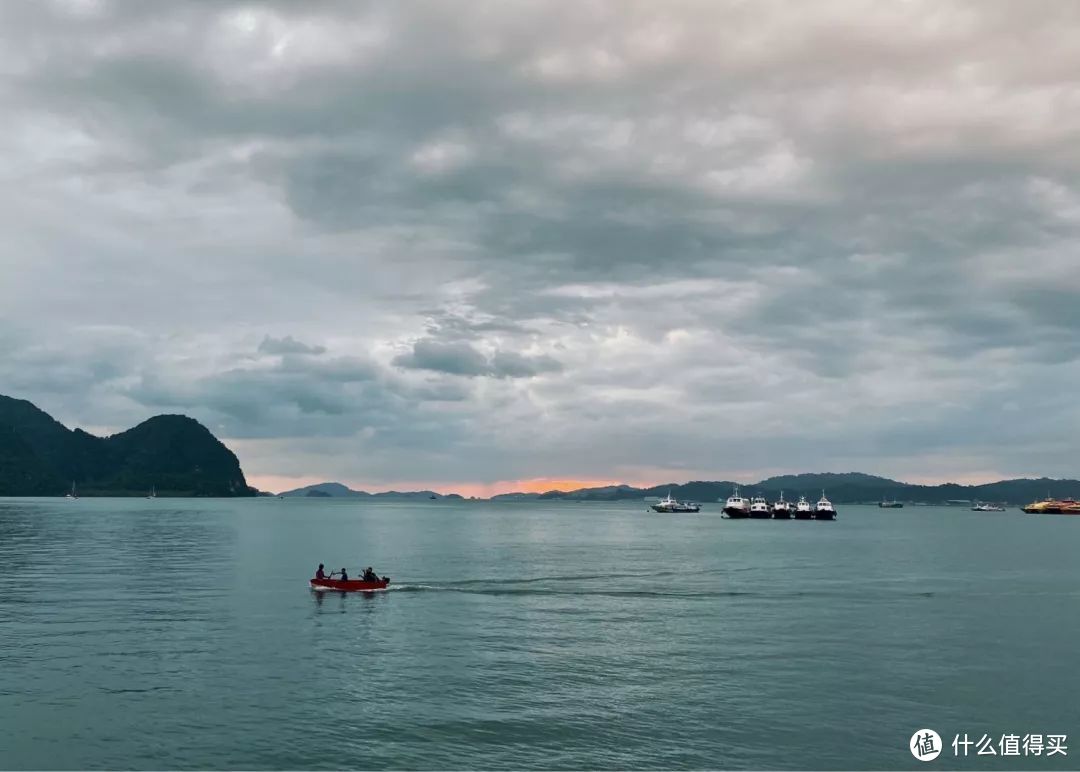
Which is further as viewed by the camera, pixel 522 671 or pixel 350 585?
pixel 350 585

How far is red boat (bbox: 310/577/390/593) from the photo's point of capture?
100312 mm

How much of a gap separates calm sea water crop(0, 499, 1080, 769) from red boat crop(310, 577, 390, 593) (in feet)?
4.06

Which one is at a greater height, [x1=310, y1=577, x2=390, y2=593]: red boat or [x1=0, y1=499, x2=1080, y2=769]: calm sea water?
[x1=310, y1=577, x2=390, y2=593]: red boat

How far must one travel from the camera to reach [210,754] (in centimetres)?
4356

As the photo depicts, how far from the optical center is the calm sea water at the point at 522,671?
1770 inches

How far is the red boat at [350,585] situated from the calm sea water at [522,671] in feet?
4.06

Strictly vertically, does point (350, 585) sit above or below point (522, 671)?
above

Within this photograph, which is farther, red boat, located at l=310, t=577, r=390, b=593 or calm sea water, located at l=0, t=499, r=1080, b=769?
red boat, located at l=310, t=577, r=390, b=593

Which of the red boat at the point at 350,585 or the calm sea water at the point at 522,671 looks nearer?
the calm sea water at the point at 522,671

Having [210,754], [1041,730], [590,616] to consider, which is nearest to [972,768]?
[1041,730]

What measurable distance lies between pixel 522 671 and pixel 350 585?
4510 cm

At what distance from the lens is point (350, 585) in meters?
100

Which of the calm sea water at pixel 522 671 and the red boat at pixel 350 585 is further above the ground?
the red boat at pixel 350 585

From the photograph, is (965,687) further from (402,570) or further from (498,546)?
(498,546)
